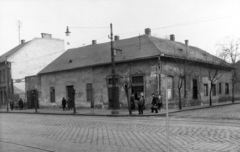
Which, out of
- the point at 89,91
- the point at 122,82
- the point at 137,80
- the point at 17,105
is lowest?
the point at 17,105

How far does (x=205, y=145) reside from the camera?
7266 millimetres

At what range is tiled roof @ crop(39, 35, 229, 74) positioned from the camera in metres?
24.8

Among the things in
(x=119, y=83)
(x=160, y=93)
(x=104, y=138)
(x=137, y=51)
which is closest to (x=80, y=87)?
(x=119, y=83)

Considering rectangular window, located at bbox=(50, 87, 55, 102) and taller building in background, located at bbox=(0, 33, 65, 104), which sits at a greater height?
taller building in background, located at bbox=(0, 33, 65, 104)

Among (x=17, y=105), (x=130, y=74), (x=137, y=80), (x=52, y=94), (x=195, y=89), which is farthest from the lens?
(x=17, y=105)

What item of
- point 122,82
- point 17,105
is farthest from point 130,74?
point 17,105

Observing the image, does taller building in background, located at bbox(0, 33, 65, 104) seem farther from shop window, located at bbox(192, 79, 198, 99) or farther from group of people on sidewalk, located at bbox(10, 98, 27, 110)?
shop window, located at bbox(192, 79, 198, 99)

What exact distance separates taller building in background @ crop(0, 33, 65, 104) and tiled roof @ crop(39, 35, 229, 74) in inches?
324

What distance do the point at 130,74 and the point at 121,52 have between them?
3.18 meters

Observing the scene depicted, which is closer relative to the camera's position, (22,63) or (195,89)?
(195,89)

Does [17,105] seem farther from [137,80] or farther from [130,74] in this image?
[137,80]

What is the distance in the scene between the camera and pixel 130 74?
2506cm

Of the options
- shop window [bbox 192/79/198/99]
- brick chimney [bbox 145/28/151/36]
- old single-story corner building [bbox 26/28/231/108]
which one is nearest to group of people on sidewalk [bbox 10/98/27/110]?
old single-story corner building [bbox 26/28/231/108]

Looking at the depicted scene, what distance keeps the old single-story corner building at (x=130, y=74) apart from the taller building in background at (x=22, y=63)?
5.65 meters
